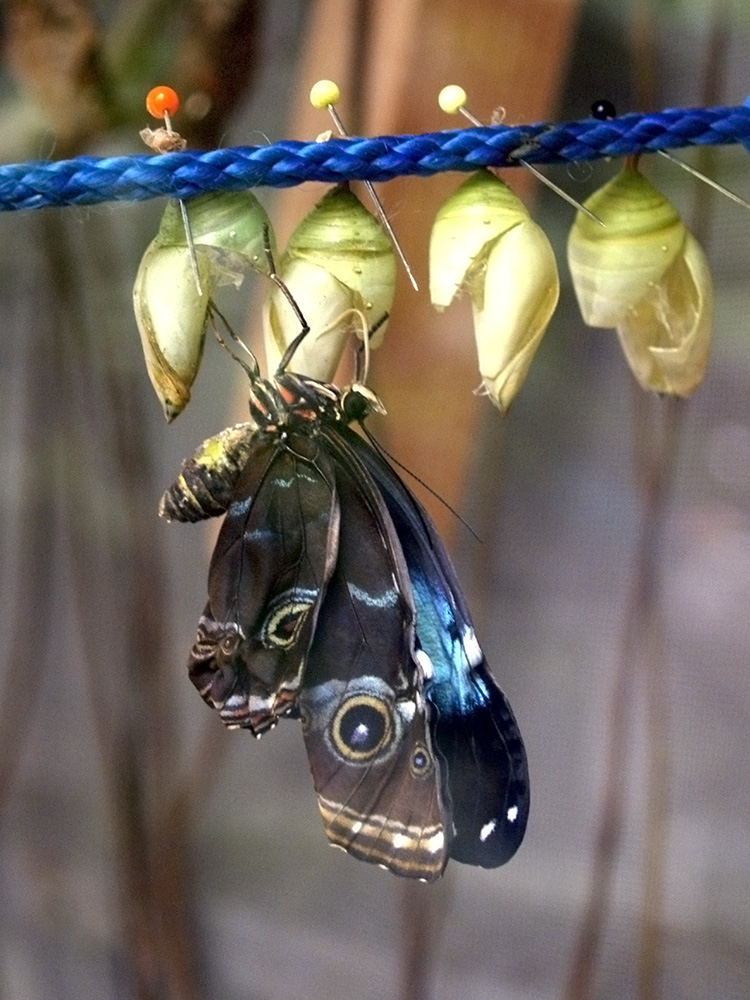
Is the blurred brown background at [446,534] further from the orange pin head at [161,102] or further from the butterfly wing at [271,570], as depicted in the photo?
the butterfly wing at [271,570]

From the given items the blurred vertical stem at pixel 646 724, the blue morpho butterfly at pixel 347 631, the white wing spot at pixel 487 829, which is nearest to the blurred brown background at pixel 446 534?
the blurred vertical stem at pixel 646 724

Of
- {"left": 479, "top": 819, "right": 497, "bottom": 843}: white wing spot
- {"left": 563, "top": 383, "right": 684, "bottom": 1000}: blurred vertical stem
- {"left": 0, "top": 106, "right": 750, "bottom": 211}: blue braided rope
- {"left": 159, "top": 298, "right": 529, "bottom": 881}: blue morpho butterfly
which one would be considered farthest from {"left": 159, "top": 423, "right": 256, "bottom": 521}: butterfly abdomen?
{"left": 563, "top": 383, "right": 684, "bottom": 1000}: blurred vertical stem

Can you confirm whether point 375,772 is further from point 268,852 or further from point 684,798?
point 268,852

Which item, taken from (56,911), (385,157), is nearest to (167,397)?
(385,157)

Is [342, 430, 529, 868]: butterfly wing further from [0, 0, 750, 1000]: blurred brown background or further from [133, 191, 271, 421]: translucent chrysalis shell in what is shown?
[0, 0, 750, 1000]: blurred brown background

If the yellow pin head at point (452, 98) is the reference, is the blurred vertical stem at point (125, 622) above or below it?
below
